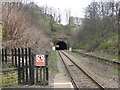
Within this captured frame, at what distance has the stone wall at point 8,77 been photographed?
5364 mm

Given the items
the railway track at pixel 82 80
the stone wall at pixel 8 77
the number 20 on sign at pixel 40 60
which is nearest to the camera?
the stone wall at pixel 8 77

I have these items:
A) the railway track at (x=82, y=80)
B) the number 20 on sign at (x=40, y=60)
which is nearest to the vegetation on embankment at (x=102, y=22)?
the railway track at (x=82, y=80)

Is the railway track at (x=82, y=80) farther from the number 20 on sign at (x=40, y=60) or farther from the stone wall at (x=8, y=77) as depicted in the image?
the stone wall at (x=8, y=77)

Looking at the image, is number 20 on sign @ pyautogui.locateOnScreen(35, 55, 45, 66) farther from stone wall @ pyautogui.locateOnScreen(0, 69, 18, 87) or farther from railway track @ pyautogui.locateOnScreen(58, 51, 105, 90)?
railway track @ pyautogui.locateOnScreen(58, 51, 105, 90)

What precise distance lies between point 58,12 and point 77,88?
67988 mm

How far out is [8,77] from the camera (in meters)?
5.52

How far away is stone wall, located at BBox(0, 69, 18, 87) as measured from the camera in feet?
17.6

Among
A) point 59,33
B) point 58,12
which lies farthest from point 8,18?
point 58,12

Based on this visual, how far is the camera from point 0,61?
18.7ft

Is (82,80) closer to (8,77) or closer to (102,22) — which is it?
(8,77)

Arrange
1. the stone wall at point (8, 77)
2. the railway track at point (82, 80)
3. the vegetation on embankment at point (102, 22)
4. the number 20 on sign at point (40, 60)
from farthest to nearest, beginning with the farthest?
the vegetation on embankment at point (102, 22) < the railway track at point (82, 80) < the number 20 on sign at point (40, 60) < the stone wall at point (8, 77)

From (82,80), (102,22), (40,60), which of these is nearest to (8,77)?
(40,60)

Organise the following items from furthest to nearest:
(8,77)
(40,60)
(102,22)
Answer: (102,22), (40,60), (8,77)

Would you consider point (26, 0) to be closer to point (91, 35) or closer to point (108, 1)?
point (91, 35)
